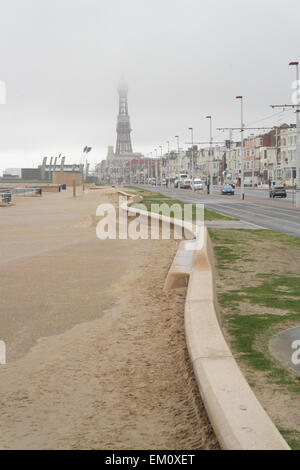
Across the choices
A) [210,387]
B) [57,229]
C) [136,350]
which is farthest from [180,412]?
[57,229]

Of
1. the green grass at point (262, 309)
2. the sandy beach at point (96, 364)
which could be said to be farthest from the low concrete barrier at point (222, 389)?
the green grass at point (262, 309)

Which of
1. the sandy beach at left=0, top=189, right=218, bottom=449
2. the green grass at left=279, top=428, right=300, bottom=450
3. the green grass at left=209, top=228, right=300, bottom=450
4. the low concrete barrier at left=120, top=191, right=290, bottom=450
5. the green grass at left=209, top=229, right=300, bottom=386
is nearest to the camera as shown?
the low concrete barrier at left=120, top=191, right=290, bottom=450

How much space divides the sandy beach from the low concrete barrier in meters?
0.17

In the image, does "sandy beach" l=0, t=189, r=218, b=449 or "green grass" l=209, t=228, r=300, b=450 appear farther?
"green grass" l=209, t=228, r=300, b=450

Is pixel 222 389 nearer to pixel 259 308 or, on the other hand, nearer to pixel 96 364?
pixel 96 364

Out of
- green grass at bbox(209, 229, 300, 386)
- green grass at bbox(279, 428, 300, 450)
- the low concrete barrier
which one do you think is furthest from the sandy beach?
green grass at bbox(209, 229, 300, 386)

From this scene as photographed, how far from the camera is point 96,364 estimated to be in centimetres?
625

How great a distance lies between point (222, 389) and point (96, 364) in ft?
6.06

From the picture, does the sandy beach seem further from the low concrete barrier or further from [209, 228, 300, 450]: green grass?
[209, 228, 300, 450]: green grass

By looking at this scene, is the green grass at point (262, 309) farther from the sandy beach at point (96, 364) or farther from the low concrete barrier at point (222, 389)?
the sandy beach at point (96, 364)

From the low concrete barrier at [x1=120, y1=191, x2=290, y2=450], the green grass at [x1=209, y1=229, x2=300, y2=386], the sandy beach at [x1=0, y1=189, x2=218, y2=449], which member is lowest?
the sandy beach at [x1=0, y1=189, x2=218, y2=449]

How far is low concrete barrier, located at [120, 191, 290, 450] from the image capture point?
152 inches

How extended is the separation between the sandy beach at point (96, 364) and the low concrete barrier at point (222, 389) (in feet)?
0.56
